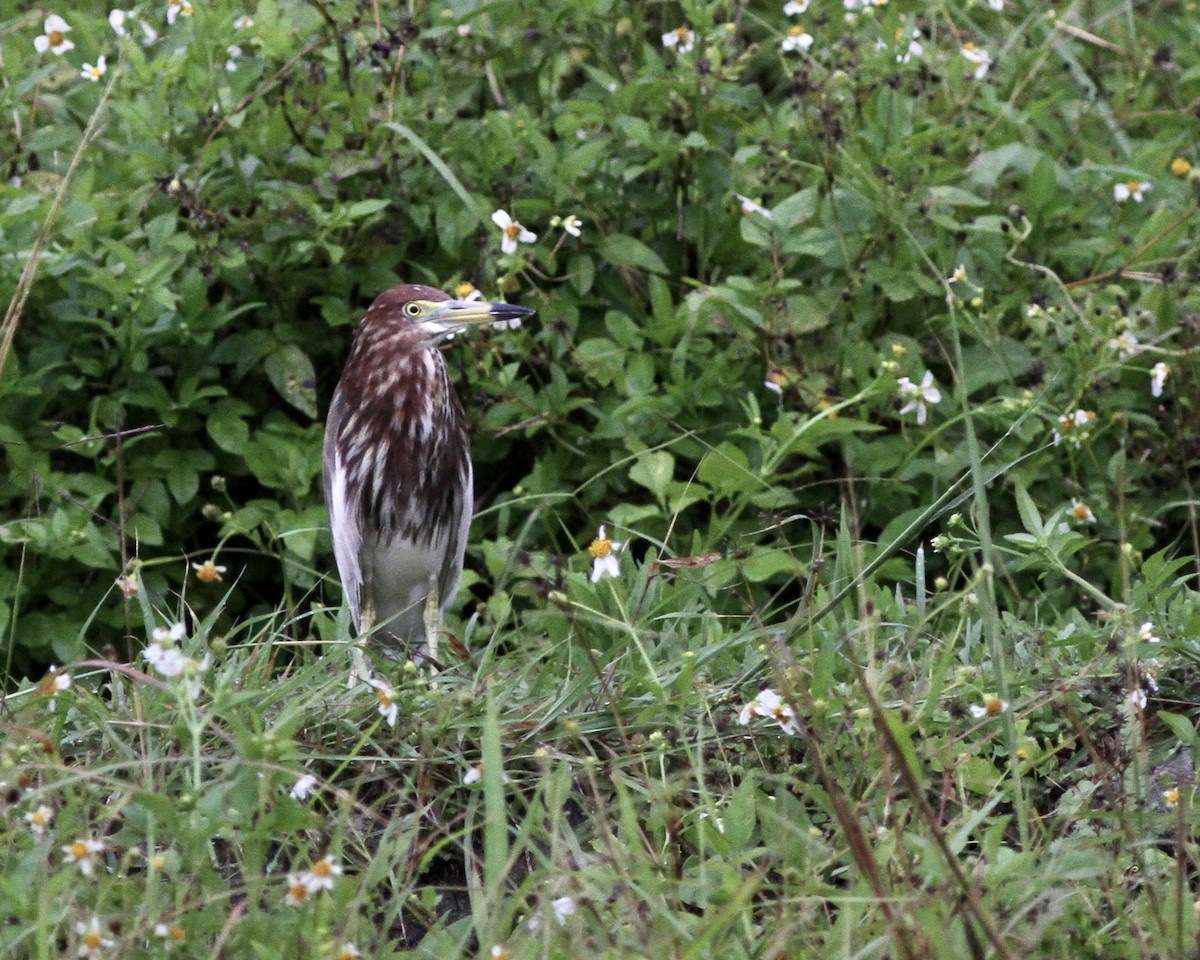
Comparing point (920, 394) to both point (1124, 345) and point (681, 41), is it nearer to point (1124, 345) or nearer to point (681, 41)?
point (1124, 345)

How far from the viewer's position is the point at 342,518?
15.8ft

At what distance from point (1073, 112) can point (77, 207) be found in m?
3.48

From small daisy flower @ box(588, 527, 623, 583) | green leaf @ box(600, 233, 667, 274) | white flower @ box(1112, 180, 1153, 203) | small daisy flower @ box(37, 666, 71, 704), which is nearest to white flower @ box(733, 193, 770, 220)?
green leaf @ box(600, 233, 667, 274)

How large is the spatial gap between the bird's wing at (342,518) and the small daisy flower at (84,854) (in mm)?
1792

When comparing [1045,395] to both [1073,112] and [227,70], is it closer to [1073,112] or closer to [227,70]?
[1073,112]

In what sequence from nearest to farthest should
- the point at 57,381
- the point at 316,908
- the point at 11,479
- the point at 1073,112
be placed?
the point at 316,908
the point at 11,479
the point at 57,381
the point at 1073,112

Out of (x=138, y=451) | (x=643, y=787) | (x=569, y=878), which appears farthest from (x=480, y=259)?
(x=569, y=878)

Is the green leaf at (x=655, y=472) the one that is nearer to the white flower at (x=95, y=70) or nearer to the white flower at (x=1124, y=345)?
the white flower at (x=1124, y=345)

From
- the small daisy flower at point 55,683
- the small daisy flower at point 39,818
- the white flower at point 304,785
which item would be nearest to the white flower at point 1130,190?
the white flower at point 304,785

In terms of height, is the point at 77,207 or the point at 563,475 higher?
the point at 77,207

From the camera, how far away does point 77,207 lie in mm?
5141

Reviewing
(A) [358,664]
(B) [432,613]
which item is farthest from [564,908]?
(B) [432,613]

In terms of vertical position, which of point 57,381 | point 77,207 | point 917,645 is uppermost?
point 77,207

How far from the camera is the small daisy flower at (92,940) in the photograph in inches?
108
